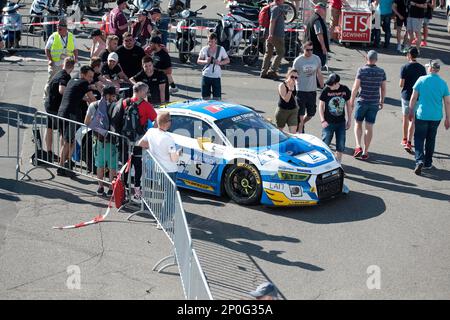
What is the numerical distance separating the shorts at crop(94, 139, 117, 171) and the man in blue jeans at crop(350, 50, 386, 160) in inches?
173

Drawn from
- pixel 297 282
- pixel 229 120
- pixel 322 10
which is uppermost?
A: pixel 322 10

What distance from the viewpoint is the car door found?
1409 cm

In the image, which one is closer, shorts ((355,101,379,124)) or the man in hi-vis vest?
shorts ((355,101,379,124))

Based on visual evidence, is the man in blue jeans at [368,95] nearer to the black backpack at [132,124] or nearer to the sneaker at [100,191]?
the black backpack at [132,124]

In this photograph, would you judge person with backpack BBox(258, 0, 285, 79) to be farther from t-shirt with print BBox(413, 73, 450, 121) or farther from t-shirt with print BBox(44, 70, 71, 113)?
t-shirt with print BBox(44, 70, 71, 113)

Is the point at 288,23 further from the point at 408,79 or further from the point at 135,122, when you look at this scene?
the point at 135,122

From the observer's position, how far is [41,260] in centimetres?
1164

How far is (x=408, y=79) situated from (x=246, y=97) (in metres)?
4.64

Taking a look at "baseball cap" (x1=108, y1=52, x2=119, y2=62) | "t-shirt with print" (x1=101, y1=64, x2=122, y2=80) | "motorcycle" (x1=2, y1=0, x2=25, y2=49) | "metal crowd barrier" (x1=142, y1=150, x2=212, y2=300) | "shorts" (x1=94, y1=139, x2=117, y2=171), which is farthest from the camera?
"motorcycle" (x1=2, y1=0, x2=25, y2=49)

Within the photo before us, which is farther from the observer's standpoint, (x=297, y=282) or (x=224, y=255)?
(x=224, y=255)

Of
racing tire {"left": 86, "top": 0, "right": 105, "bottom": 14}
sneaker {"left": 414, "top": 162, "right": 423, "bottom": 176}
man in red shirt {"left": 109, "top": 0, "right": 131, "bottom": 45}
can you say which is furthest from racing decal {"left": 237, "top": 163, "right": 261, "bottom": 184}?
racing tire {"left": 86, "top": 0, "right": 105, "bottom": 14}

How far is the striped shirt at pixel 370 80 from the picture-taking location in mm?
16156

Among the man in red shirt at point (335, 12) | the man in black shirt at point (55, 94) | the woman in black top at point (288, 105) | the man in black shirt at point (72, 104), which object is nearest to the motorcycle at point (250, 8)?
the man in red shirt at point (335, 12)

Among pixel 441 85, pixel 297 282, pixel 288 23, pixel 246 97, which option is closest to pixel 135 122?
pixel 297 282
